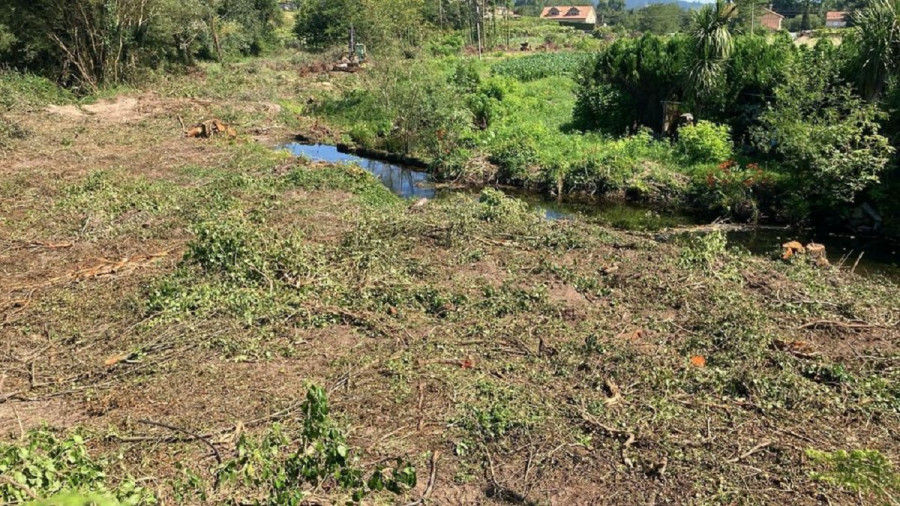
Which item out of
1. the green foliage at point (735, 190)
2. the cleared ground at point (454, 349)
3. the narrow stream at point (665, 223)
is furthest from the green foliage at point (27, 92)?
the green foliage at point (735, 190)

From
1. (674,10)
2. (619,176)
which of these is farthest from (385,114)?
(674,10)

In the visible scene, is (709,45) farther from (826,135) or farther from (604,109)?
(826,135)

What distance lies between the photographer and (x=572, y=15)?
107 metres

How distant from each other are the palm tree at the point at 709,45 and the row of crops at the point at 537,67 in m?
15.2

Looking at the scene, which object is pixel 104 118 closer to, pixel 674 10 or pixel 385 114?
pixel 385 114

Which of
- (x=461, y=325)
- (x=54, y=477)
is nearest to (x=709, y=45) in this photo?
(x=461, y=325)

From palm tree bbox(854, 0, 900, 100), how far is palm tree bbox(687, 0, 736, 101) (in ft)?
11.4

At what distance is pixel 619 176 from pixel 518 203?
437 cm

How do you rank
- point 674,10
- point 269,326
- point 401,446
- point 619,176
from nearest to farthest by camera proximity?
point 401,446, point 269,326, point 619,176, point 674,10

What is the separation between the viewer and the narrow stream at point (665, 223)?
12.4 meters

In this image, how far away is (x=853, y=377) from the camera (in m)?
7.04

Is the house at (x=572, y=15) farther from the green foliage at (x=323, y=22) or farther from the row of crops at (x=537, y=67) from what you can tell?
the row of crops at (x=537, y=67)

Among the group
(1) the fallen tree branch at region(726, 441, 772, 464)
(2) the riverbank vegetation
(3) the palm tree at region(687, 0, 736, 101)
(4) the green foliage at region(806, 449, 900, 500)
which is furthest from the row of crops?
(4) the green foliage at region(806, 449, 900, 500)

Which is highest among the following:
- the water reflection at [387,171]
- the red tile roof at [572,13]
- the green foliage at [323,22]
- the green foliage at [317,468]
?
the red tile roof at [572,13]
